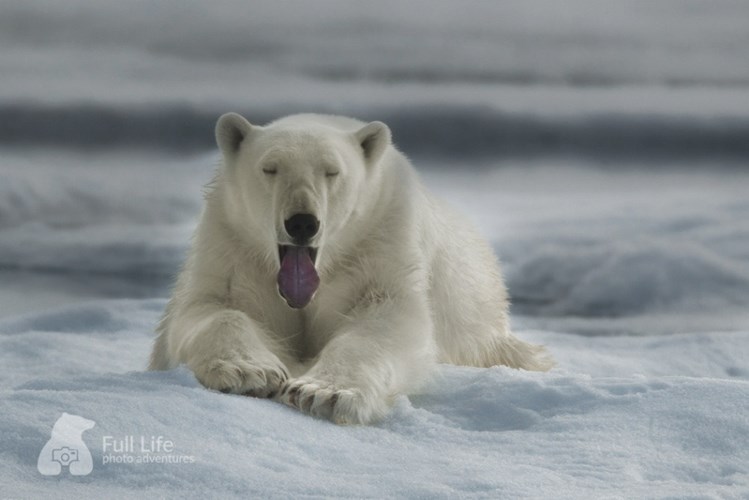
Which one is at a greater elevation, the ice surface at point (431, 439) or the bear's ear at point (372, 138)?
the bear's ear at point (372, 138)

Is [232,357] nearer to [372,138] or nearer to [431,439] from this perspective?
[431,439]

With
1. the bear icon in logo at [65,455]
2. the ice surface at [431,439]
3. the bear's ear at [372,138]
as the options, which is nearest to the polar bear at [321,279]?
the bear's ear at [372,138]

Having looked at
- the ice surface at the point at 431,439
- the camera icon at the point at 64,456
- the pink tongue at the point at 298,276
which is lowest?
the ice surface at the point at 431,439

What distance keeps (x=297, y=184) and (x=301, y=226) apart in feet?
0.80

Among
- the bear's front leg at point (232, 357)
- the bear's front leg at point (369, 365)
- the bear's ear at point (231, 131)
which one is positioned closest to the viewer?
the bear's front leg at point (369, 365)

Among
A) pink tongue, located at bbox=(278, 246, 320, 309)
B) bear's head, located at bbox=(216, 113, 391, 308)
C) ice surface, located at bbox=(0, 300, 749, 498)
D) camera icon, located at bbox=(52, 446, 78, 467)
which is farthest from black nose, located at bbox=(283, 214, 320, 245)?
camera icon, located at bbox=(52, 446, 78, 467)

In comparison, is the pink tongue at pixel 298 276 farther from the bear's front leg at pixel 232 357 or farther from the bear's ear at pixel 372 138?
the bear's ear at pixel 372 138

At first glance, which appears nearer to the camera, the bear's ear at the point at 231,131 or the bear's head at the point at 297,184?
the bear's head at the point at 297,184

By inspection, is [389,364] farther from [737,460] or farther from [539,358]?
[539,358]

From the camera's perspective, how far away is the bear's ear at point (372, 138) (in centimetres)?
612

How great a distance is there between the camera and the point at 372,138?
20.2ft

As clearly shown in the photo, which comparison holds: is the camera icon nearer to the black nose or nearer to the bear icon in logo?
the bear icon in logo

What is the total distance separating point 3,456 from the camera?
13.1ft

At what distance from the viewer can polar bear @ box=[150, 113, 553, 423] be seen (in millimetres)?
5262
